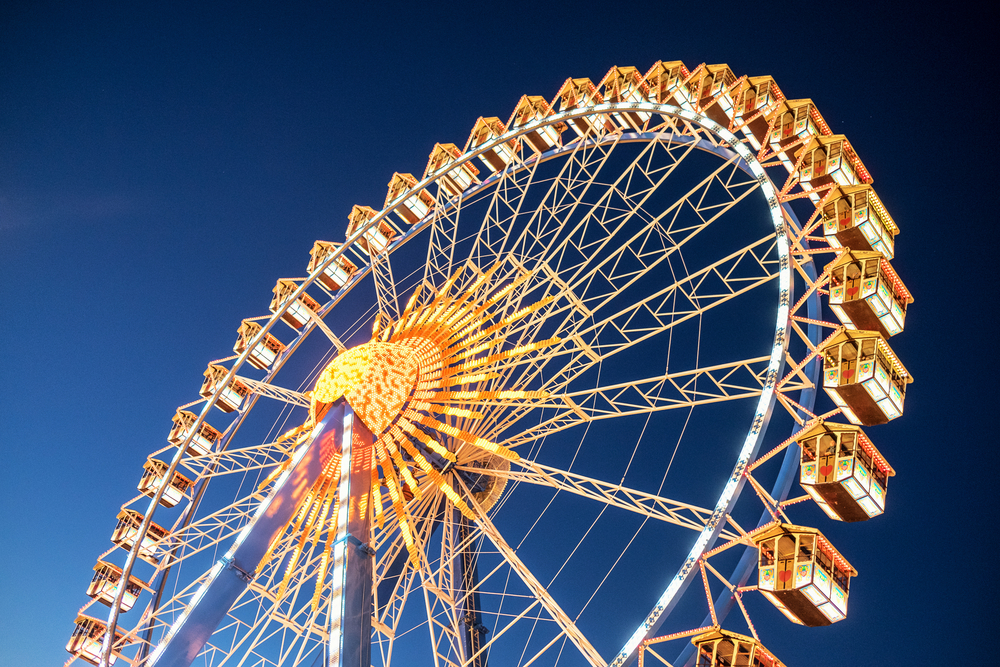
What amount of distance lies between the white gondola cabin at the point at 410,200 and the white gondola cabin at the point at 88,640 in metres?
9.32

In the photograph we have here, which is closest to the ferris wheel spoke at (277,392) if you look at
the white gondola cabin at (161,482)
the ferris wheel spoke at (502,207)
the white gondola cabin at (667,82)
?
the white gondola cabin at (161,482)

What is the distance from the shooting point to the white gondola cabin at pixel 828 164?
11602mm

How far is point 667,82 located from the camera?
45.3ft

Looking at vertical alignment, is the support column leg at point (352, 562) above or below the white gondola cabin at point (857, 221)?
below

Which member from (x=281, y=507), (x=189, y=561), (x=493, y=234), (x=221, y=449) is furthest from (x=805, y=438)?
(x=189, y=561)

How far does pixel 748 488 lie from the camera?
21094 mm

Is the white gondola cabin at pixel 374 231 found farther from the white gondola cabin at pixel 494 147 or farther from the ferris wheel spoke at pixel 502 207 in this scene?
the white gondola cabin at pixel 494 147

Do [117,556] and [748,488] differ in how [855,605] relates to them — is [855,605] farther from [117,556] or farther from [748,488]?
[117,556]

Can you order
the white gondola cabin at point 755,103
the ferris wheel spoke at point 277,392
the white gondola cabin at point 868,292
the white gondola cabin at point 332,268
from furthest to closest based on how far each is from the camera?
the white gondola cabin at point 332,268 < the ferris wheel spoke at point 277,392 < the white gondola cabin at point 755,103 < the white gondola cabin at point 868,292

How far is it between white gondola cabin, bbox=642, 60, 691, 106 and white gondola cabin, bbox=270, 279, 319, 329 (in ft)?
25.6

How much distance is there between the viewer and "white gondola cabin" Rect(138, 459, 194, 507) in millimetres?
15594

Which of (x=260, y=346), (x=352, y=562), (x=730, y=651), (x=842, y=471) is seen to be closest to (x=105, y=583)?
(x=260, y=346)

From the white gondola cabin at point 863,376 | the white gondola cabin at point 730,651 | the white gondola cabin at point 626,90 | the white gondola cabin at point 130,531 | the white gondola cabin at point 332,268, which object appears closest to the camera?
the white gondola cabin at point 730,651

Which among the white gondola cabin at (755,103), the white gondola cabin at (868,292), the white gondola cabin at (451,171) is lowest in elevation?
the white gondola cabin at (868,292)
